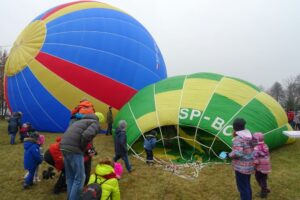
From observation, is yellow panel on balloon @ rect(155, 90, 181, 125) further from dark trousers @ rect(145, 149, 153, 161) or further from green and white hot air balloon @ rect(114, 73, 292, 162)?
dark trousers @ rect(145, 149, 153, 161)

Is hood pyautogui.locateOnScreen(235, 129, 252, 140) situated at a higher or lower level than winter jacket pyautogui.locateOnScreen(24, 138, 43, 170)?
higher

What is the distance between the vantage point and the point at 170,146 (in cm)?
738

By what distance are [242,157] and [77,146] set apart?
214 centimetres

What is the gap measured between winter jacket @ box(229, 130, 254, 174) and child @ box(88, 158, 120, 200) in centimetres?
161

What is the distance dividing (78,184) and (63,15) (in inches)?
294

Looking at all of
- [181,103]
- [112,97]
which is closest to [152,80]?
[112,97]

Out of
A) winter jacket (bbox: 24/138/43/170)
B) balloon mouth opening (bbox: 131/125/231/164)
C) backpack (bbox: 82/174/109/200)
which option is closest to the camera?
backpack (bbox: 82/174/109/200)

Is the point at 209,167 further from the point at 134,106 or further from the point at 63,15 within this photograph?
the point at 63,15

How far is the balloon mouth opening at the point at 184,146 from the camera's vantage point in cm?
664

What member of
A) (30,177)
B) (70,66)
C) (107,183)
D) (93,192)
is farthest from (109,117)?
(93,192)

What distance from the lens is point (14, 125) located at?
9.18m

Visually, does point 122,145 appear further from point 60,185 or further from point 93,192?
point 93,192

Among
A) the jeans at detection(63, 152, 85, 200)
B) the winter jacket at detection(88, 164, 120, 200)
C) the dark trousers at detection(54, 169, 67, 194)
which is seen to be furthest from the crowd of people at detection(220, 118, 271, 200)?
the dark trousers at detection(54, 169, 67, 194)

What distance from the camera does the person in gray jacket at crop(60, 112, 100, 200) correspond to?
380cm
